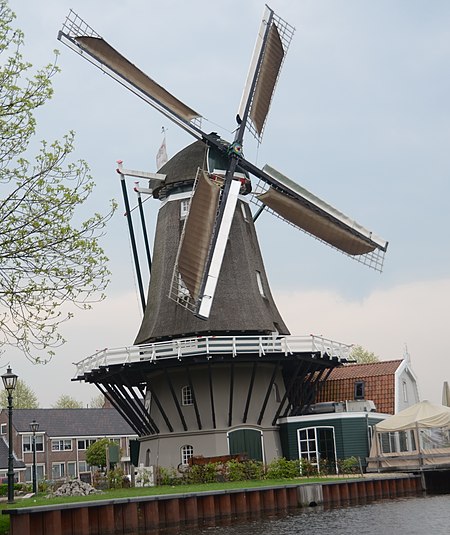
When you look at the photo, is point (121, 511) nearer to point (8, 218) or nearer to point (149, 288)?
point (8, 218)

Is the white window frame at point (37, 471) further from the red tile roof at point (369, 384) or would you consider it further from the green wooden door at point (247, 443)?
the green wooden door at point (247, 443)

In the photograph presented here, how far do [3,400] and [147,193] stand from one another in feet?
173

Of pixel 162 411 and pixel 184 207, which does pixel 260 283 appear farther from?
pixel 162 411

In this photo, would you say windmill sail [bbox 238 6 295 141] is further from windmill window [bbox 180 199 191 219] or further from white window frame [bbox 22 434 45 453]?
white window frame [bbox 22 434 45 453]

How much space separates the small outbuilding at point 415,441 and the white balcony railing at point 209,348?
328 cm

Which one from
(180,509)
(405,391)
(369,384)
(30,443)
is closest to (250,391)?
(369,384)

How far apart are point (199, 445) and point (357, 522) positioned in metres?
11.5

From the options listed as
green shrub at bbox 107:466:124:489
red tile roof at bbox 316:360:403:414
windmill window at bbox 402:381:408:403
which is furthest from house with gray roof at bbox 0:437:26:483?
windmill window at bbox 402:381:408:403

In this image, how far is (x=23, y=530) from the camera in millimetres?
15562

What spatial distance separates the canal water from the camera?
1556 centimetres

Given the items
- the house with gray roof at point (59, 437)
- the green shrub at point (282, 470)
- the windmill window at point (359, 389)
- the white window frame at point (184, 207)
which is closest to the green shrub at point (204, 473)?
the green shrub at point (282, 470)

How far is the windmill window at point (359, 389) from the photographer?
32.2 m

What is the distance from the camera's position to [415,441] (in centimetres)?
2753

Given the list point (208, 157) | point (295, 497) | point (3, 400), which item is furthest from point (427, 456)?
point (3, 400)
